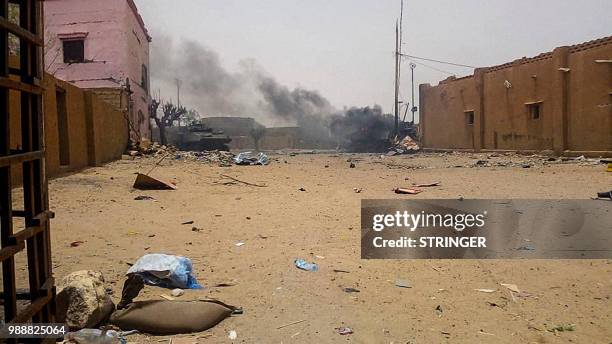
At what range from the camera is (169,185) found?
29.7 ft

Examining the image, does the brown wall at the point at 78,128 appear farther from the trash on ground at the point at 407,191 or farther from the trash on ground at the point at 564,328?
the trash on ground at the point at 564,328

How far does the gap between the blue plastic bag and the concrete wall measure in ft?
58.4

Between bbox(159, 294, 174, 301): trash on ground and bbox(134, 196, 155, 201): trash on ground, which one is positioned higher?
bbox(134, 196, 155, 201): trash on ground

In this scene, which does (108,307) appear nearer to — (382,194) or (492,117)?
(382,194)

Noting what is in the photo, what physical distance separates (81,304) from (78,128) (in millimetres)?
10650

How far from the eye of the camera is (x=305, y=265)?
4.12 m

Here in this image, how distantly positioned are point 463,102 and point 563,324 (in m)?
Answer: 24.5

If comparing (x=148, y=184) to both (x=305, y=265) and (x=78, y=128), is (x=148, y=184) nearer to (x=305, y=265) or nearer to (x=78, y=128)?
(x=78, y=128)

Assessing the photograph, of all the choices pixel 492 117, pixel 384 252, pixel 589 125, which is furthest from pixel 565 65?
pixel 384 252

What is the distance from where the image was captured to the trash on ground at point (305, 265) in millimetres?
4062

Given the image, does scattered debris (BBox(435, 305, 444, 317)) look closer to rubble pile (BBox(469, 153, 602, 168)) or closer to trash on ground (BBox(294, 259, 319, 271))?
trash on ground (BBox(294, 259, 319, 271))

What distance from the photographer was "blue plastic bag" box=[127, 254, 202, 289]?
345cm

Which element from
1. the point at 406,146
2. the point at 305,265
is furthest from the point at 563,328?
the point at 406,146

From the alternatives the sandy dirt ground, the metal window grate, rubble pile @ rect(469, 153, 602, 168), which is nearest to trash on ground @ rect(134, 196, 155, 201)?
the sandy dirt ground
